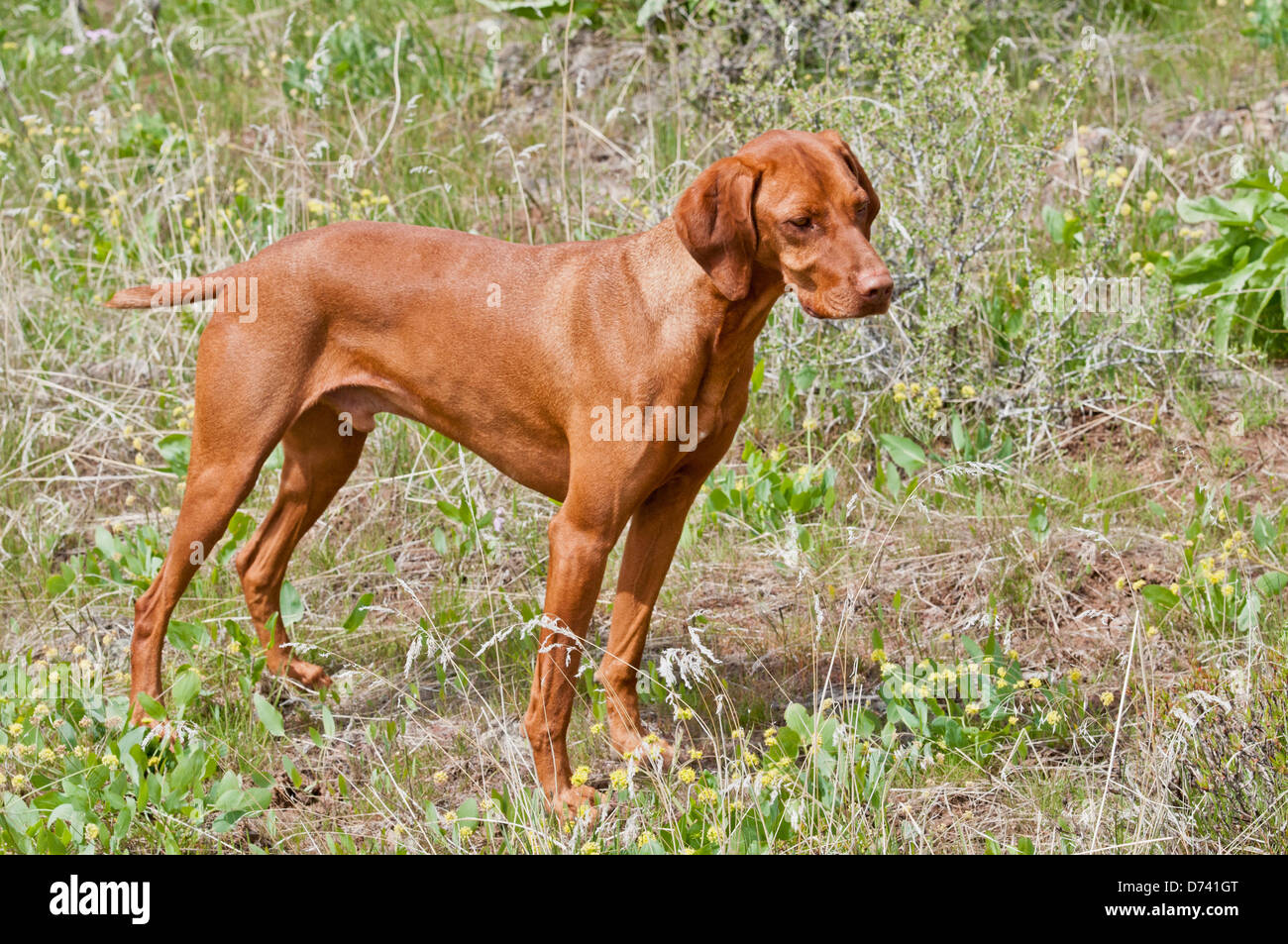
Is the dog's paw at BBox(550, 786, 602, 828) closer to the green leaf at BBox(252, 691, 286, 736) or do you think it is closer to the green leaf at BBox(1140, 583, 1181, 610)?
the green leaf at BBox(252, 691, 286, 736)

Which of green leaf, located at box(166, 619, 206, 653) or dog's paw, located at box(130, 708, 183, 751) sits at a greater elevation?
green leaf, located at box(166, 619, 206, 653)

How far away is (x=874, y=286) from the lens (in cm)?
302

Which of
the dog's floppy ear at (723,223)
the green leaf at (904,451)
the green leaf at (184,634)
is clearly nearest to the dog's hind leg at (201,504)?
the green leaf at (184,634)

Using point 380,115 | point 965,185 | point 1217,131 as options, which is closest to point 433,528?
point 965,185

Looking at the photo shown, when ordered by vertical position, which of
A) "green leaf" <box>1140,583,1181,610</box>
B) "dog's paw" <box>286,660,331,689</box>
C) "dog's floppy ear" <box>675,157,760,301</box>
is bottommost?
"dog's paw" <box>286,660,331,689</box>

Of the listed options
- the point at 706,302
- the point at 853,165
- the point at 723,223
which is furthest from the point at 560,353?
the point at 853,165

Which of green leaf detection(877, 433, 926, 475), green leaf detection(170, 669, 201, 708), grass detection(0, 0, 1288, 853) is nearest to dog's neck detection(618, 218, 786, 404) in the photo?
grass detection(0, 0, 1288, 853)

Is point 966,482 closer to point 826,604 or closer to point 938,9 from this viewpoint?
point 826,604

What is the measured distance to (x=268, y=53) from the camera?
770 centimetres

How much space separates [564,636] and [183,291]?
4.86 feet

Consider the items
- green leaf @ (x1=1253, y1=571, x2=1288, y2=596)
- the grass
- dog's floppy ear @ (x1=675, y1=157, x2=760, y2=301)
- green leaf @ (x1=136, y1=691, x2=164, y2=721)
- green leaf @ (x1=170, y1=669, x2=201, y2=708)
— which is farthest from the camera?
green leaf @ (x1=1253, y1=571, x2=1288, y2=596)

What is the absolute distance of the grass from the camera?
3.48 meters

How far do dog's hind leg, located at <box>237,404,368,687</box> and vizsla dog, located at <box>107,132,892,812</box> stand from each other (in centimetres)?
12

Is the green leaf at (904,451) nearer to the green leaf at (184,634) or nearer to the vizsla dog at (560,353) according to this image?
the vizsla dog at (560,353)
